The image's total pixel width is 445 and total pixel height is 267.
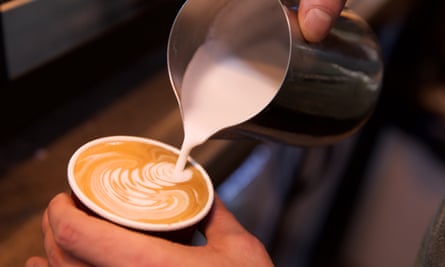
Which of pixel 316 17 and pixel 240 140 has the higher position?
pixel 316 17

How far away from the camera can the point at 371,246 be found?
1.80m

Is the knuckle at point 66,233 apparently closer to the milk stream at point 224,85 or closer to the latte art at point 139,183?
the latte art at point 139,183

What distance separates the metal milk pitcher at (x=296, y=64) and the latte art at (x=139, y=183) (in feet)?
0.23

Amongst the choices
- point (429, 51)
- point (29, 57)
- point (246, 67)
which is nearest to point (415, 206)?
point (429, 51)

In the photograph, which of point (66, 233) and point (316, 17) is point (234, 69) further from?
point (66, 233)

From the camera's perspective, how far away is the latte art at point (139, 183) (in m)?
0.55

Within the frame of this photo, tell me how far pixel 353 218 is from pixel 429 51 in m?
0.57

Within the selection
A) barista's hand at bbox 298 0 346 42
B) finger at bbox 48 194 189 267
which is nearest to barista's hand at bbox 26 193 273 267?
finger at bbox 48 194 189 267

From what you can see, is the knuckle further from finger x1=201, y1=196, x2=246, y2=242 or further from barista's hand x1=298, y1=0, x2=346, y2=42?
barista's hand x1=298, y1=0, x2=346, y2=42

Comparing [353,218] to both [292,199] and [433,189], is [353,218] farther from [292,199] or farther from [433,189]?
[292,199]

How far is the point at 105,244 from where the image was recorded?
0.48 m

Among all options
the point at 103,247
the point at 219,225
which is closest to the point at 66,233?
the point at 103,247

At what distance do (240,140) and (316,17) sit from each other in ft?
0.65

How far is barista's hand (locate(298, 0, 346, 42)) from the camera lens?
Result: 1.95 ft
